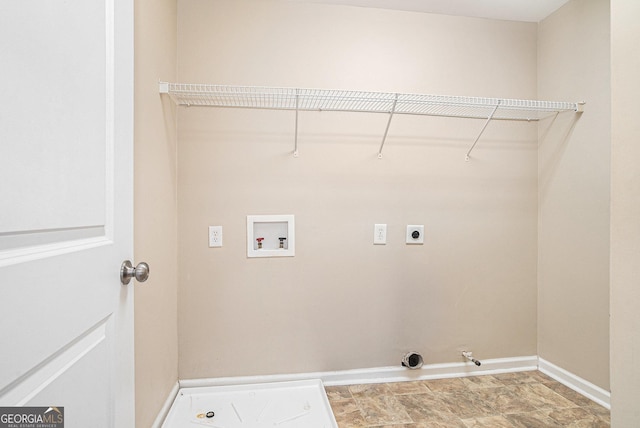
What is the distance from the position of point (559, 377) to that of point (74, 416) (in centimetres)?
249

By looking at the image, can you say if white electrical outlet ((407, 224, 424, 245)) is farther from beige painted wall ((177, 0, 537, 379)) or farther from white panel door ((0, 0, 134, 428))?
white panel door ((0, 0, 134, 428))

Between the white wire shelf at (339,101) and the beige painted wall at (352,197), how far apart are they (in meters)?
0.07

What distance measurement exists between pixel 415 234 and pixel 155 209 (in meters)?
1.51

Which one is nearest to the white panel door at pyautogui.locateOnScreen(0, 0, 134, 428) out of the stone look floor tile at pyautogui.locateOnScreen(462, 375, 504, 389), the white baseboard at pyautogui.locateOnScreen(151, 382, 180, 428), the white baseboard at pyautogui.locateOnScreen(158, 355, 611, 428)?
the white baseboard at pyautogui.locateOnScreen(151, 382, 180, 428)

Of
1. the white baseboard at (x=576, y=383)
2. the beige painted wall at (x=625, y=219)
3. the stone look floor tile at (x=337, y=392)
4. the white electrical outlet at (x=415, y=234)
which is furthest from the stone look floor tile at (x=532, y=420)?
the white electrical outlet at (x=415, y=234)

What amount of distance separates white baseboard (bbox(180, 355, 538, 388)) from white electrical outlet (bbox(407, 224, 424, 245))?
2.67 feet

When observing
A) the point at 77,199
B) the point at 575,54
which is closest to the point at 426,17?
the point at 575,54

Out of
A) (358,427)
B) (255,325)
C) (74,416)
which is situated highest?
(74,416)

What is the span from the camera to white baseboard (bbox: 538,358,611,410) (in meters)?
1.65

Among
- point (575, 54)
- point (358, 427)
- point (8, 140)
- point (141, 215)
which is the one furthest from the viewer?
point (575, 54)

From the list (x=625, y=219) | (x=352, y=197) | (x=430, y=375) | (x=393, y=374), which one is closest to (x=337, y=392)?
(x=393, y=374)

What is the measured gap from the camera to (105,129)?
0.73 meters

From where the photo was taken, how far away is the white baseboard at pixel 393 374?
70.3 inches

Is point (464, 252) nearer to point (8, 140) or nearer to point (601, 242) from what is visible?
point (601, 242)
